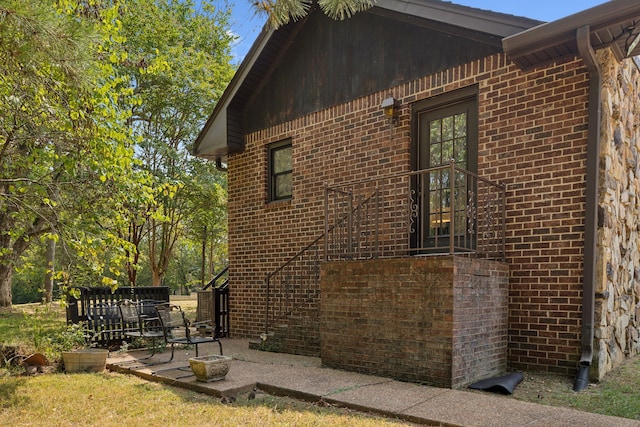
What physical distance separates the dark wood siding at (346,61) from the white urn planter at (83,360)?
200 inches

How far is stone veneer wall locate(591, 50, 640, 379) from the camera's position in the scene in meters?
5.28

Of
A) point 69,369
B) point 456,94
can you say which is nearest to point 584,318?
point 456,94

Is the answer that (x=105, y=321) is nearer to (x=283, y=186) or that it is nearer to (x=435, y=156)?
(x=283, y=186)

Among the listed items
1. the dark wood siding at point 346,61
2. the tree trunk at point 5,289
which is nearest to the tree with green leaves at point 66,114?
the dark wood siding at point 346,61

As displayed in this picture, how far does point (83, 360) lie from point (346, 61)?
19.6 ft

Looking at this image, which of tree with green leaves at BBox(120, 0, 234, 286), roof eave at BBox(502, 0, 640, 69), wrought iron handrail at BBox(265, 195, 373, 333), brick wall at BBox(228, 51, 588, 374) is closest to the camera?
roof eave at BBox(502, 0, 640, 69)

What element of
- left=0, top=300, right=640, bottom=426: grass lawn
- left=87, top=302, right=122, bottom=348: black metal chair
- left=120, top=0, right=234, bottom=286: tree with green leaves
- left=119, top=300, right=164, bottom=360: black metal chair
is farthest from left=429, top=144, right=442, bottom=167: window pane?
left=120, top=0, right=234, bottom=286: tree with green leaves

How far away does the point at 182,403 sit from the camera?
464cm

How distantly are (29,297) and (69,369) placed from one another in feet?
158

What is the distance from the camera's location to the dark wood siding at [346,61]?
22.4ft

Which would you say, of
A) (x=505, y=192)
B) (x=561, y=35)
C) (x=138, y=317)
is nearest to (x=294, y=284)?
(x=138, y=317)

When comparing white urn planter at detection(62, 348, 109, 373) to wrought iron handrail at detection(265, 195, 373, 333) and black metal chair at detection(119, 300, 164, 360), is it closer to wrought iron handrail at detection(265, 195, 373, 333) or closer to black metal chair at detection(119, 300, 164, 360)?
black metal chair at detection(119, 300, 164, 360)

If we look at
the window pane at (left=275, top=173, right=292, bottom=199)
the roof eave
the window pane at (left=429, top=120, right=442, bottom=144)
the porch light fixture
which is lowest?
the window pane at (left=275, top=173, right=292, bottom=199)

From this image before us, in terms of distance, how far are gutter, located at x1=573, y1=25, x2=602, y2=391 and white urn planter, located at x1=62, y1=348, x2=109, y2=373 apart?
18.9 feet
